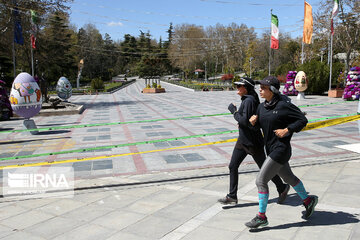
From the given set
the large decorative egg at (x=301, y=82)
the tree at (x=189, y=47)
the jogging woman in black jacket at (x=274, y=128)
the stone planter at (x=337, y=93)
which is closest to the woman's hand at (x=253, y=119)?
the jogging woman in black jacket at (x=274, y=128)

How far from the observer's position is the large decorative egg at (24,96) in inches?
401

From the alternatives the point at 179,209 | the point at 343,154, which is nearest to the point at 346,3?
the point at 343,154

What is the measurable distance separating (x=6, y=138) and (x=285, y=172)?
933 centimetres

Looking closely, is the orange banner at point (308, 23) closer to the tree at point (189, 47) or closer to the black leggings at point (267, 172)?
the black leggings at point (267, 172)

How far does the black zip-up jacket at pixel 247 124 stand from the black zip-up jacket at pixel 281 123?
321 mm

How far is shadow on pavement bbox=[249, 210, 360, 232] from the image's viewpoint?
358 cm

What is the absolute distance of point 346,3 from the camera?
1075 inches

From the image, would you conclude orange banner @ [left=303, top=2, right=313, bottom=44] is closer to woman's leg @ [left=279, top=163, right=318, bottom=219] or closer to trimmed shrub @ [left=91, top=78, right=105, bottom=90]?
woman's leg @ [left=279, top=163, right=318, bottom=219]

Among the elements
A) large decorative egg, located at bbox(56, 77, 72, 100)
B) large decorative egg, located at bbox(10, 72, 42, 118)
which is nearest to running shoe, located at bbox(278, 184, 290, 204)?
large decorative egg, located at bbox(10, 72, 42, 118)

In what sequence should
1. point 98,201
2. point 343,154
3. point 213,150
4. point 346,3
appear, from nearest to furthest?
1. point 98,201
2. point 343,154
3. point 213,150
4. point 346,3

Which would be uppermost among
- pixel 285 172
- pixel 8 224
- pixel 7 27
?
pixel 7 27

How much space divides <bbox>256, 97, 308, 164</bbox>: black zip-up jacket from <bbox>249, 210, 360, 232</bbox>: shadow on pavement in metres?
0.80

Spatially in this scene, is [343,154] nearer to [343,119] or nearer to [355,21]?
[343,119]

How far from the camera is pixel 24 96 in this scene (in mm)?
10258
